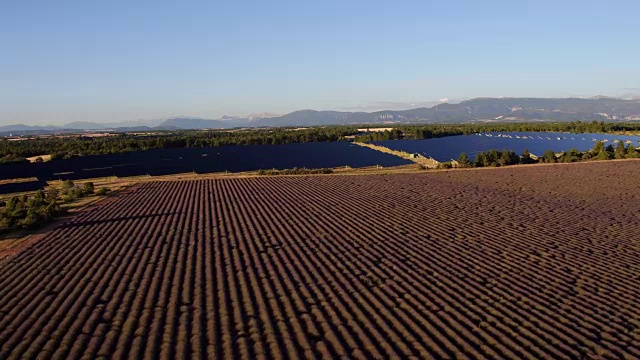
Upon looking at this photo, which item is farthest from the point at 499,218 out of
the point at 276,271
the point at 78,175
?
the point at 78,175

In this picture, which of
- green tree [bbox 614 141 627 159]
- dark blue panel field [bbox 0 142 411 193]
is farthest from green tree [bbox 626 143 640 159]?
dark blue panel field [bbox 0 142 411 193]

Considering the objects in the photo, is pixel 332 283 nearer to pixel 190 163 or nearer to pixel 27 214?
pixel 27 214

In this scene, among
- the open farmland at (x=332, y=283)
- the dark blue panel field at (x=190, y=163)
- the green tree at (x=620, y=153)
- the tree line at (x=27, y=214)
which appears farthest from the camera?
the green tree at (x=620, y=153)

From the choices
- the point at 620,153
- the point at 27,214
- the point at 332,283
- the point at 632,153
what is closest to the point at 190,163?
the point at 27,214

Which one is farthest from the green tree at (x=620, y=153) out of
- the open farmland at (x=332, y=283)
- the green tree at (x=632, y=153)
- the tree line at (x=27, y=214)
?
the tree line at (x=27, y=214)

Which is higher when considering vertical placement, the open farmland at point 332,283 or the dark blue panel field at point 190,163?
the dark blue panel field at point 190,163

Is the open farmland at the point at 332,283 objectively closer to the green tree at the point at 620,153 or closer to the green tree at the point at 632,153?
the green tree at the point at 620,153

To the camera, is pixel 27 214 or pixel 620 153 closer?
pixel 27 214

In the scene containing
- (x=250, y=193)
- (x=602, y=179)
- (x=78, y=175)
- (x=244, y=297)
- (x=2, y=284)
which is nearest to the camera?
(x=244, y=297)

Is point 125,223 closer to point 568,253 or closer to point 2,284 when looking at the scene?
point 2,284
